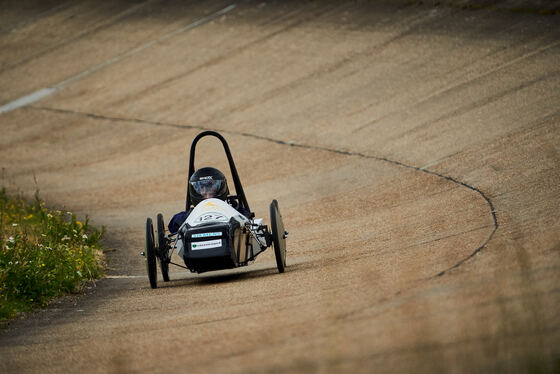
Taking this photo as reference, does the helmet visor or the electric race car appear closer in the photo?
the electric race car

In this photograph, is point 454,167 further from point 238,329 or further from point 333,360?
point 333,360

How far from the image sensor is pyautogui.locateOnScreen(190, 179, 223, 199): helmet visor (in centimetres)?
1084

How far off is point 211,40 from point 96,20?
7.77 metres

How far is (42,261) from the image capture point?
11.1 meters

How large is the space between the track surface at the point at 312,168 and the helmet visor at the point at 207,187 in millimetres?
1158

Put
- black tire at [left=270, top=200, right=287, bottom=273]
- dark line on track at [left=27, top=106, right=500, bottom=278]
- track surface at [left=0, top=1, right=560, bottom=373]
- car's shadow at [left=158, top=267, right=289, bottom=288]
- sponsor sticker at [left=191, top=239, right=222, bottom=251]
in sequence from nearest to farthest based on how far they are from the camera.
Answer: track surface at [left=0, top=1, right=560, bottom=373], dark line on track at [left=27, top=106, right=500, bottom=278], sponsor sticker at [left=191, top=239, right=222, bottom=251], black tire at [left=270, top=200, right=287, bottom=273], car's shadow at [left=158, top=267, right=289, bottom=288]

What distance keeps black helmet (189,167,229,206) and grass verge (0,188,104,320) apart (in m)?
1.99

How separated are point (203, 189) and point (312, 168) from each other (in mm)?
8058

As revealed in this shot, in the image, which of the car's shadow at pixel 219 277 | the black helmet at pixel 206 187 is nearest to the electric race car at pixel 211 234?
the black helmet at pixel 206 187

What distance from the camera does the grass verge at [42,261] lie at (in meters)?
10.0

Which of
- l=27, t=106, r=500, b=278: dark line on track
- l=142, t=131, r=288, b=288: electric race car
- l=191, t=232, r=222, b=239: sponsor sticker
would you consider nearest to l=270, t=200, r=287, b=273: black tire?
l=142, t=131, r=288, b=288: electric race car

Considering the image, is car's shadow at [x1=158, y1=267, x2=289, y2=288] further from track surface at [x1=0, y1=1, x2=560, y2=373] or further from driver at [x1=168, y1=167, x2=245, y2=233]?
driver at [x1=168, y1=167, x2=245, y2=233]

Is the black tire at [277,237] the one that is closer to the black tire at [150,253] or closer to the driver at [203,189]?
the driver at [203,189]

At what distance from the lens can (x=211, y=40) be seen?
1176 inches
